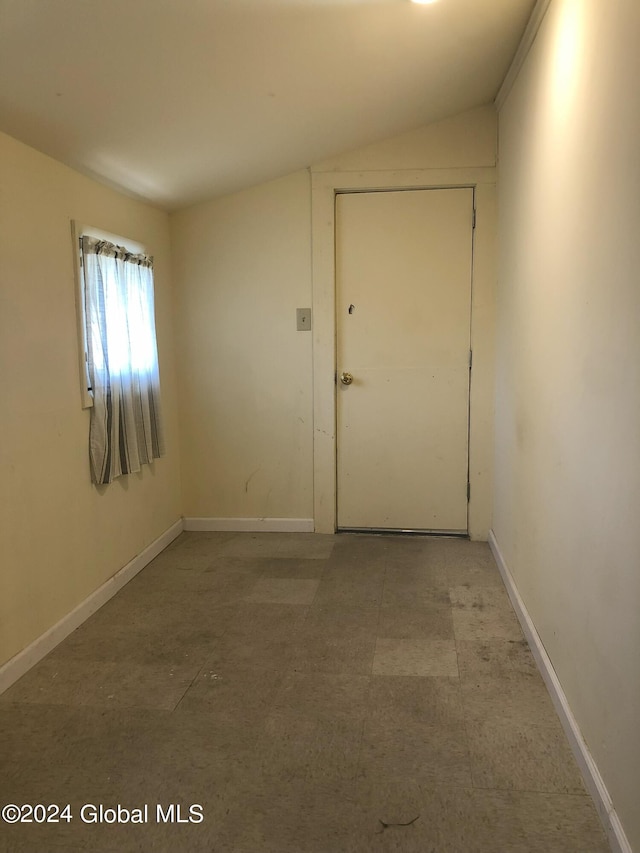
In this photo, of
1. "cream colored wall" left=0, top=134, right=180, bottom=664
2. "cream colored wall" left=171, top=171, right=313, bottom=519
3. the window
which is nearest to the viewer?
"cream colored wall" left=0, top=134, right=180, bottom=664

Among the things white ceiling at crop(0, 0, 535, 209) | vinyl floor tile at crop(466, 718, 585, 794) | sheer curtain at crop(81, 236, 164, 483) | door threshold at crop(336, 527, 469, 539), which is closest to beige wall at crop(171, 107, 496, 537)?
door threshold at crop(336, 527, 469, 539)

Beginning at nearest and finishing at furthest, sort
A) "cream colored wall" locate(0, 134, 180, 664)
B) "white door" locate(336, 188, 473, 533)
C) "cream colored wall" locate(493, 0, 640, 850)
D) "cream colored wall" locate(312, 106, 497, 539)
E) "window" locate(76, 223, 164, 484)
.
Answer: "cream colored wall" locate(493, 0, 640, 850)
"cream colored wall" locate(0, 134, 180, 664)
"window" locate(76, 223, 164, 484)
"cream colored wall" locate(312, 106, 497, 539)
"white door" locate(336, 188, 473, 533)

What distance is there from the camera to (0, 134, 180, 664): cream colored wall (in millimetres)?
2283

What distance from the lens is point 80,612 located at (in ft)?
9.04

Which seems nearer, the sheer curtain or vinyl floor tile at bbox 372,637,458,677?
vinyl floor tile at bbox 372,637,458,677

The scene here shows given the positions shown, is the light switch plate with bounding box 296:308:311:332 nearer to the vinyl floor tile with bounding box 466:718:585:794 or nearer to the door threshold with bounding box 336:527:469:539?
the door threshold with bounding box 336:527:469:539

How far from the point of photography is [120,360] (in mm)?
3027

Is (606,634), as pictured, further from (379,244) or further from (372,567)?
(379,244)

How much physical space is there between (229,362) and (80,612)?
1753 millimetres

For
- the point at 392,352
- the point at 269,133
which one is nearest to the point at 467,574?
the point at 392,352

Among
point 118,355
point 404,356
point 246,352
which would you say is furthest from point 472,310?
point 118,355

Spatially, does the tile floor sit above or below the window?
below

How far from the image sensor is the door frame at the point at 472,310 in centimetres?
362

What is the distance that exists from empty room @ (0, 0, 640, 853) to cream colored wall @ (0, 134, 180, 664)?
0.05 ft
